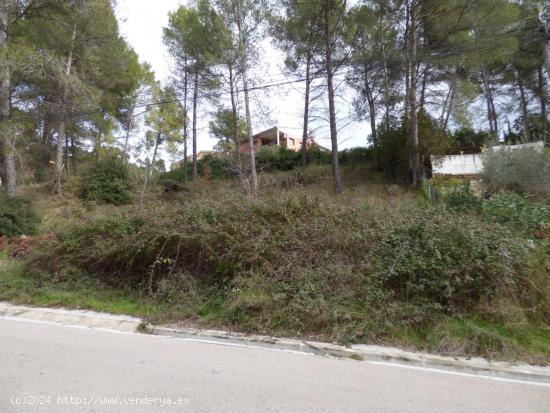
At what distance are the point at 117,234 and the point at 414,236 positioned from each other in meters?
6.15

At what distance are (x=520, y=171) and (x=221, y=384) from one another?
45.4ft

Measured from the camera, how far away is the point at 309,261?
6.02 meters

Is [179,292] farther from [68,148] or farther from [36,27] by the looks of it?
[68,148]

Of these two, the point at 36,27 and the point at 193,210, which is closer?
the point at 193,210

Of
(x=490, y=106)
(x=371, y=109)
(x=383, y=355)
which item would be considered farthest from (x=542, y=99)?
(x=383, y=355)

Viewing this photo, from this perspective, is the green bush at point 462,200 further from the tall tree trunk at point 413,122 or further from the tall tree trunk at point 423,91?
the tall tree trunk at point 423,91

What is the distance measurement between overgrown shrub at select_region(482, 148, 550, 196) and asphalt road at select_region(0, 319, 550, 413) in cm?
1122

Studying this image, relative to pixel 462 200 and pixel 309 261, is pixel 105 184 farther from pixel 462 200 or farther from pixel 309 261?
pixel 462 200

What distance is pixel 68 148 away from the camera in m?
31.7

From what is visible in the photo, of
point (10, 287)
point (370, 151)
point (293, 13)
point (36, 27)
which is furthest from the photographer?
point (370, 151)

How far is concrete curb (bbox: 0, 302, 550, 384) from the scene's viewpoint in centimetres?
389

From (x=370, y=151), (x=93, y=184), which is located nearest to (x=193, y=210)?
(x=93, y=184)

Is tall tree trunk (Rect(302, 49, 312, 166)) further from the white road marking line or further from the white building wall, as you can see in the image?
the white road marking line

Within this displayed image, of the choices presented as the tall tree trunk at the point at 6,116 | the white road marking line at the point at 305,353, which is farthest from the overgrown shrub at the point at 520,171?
the tall tree trunk at the point at 6,116
